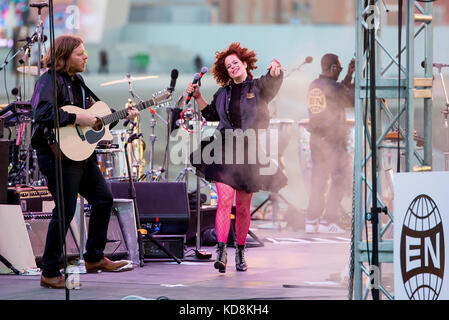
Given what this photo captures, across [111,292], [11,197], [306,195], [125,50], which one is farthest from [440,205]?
[125,50]

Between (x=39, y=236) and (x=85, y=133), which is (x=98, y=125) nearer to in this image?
(x=85, y=133)

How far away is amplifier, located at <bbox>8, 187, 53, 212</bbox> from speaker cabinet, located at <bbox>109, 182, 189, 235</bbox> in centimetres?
70

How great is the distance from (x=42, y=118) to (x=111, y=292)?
1.29 meters

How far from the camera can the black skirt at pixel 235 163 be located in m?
6.07

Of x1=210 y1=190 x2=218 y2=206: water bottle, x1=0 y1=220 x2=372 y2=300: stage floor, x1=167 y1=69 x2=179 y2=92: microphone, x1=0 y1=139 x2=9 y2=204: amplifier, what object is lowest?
x1=0 y1=220 x2=372 y2=300: stage floor

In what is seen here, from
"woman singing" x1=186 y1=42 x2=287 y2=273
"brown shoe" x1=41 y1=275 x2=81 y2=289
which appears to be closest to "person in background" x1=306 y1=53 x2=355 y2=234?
"woman singing" x1=186 y1=42 x2=287 y2=273

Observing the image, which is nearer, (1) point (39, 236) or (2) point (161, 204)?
(1) point (39, 236)

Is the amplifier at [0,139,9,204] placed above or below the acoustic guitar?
below

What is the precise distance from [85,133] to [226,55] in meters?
1.52

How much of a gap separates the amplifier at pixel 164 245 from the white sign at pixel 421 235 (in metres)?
3.30

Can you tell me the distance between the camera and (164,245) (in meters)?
6.94

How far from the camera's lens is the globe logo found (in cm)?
377

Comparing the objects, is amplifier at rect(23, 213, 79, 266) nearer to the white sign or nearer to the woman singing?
the woman singing

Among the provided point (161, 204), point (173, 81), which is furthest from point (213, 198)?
point (173, 81)
